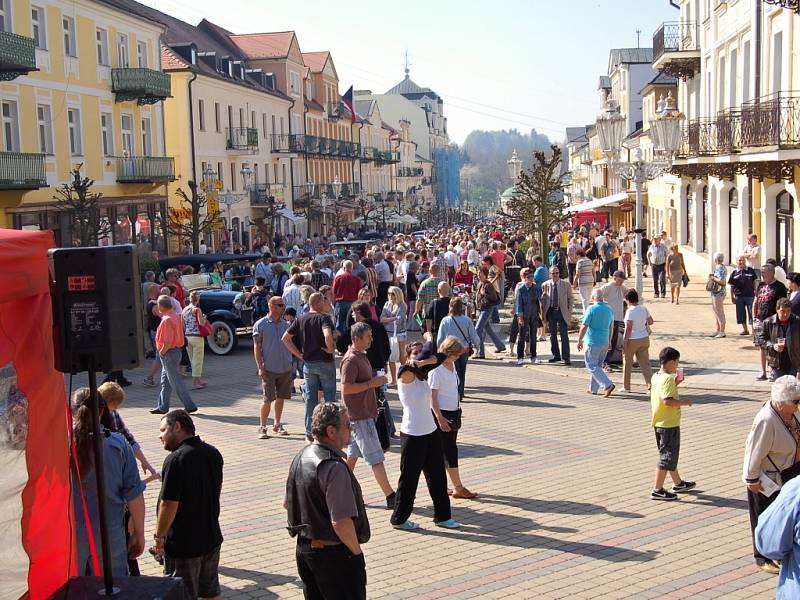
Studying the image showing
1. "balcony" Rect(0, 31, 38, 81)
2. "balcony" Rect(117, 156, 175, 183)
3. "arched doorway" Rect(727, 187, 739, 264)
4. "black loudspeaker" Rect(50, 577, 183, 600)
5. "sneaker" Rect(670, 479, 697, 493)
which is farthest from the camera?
"balcony" Rect(117, 156, 175, 183)

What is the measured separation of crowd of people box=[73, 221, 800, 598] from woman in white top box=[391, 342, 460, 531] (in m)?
0.01

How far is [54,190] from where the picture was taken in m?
31.4

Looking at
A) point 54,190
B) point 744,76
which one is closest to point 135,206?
point 54,190

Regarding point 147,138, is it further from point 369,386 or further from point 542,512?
point 542,512

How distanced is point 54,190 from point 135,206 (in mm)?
6865

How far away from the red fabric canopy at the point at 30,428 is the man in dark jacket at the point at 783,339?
1066 cm

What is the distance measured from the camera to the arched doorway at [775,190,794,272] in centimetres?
2351

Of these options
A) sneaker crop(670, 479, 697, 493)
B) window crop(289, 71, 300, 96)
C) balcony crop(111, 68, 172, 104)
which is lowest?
sneaker crop(670, 479, 697, 493)

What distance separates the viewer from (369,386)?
988cm

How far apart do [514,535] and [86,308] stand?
486cm

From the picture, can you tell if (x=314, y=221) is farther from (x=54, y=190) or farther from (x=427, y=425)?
(x=427, y=425)

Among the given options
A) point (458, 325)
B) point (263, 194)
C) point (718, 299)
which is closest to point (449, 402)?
point (458, 325)

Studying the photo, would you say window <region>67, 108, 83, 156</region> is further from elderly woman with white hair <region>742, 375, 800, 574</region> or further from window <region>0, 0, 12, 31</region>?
elderly woman with white hair <region>742, 375, 800, 574</region>

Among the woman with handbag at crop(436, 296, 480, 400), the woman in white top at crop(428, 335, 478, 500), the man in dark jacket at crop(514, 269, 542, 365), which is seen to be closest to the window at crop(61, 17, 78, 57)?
the man in dark jacket at crop(514, 269, 542, 365)
